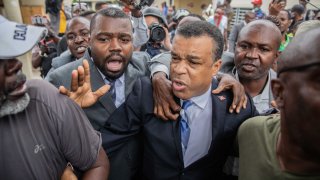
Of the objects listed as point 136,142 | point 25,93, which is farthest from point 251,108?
point 25,93

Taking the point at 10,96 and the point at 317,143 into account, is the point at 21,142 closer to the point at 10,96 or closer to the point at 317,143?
the point at 10,96

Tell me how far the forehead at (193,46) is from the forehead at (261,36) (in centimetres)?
78

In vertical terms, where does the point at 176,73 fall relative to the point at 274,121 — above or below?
above

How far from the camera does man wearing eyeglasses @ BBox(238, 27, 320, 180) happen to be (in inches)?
40.0

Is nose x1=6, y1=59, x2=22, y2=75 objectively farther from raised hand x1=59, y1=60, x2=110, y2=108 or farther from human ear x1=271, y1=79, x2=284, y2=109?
human ear x1=271, y1=79, x2=284, y2=109

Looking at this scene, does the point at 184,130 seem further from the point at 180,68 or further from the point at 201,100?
the point at 180,68

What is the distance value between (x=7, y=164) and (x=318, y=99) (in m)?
1.35

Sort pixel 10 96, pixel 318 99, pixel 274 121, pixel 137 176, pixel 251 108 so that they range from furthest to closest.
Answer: pixel 137 176, pixel 251 108, pixel 274 121, pixel 10 96, pixel 318 99

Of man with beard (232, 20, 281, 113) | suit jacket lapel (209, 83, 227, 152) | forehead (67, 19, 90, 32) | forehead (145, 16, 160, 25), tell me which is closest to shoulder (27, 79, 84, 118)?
suit jacket lapel (209, 83, 227, 152)

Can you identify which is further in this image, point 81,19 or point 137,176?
point 81,19

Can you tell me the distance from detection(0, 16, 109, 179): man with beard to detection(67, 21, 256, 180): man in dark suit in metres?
0.32

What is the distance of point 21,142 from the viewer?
1.22m

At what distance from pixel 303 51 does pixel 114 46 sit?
1.54m

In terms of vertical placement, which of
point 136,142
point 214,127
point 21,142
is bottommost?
point 136,142
